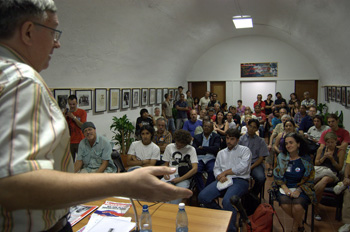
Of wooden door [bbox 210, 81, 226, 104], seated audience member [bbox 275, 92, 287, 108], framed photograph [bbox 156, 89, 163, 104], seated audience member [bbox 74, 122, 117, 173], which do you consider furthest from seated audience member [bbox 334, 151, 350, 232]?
wooden door [bbox 210, 81, 226, 104]

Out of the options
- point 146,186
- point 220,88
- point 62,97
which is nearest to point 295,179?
point 146,186

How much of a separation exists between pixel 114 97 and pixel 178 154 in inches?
175

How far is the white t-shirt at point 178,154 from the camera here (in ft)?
13.9

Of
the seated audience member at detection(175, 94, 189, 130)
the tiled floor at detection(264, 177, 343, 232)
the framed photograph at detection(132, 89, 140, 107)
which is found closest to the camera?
the tiled floor at detection(264, 177, 343, 232)

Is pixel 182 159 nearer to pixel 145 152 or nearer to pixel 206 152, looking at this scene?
pixel 145 152

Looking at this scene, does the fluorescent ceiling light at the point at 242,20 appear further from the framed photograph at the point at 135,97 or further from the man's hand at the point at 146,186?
the man's hand at the point at 146,186

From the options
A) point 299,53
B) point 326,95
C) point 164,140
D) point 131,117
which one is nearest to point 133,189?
point 164,140

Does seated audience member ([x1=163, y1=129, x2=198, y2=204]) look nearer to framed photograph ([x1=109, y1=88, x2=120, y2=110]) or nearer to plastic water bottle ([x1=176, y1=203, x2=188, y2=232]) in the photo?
plastic water bottle ([x1=176, y1=203, x2=188, y2=232])

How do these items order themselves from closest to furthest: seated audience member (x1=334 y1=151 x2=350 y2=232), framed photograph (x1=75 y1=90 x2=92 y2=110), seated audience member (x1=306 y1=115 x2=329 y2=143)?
1. seated audience member (x1=334 y1=151 x2=350 y2=232)
2. seated audience member (x1=306 y1=115 x2=329 y2=143)
3. framed photograph (x1=75 y1=90 x2=92 y2=110)

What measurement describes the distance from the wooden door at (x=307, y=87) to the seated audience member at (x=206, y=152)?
10.4 meters

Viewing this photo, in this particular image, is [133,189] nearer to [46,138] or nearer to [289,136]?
[46,138]

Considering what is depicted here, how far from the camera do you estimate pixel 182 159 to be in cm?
422

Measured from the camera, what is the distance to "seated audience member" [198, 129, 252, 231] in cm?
374

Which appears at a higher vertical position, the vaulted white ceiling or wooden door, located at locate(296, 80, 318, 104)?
the vaulted white ceiling
